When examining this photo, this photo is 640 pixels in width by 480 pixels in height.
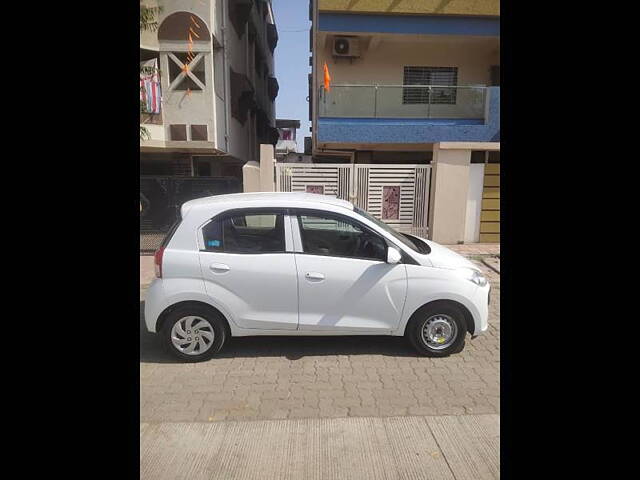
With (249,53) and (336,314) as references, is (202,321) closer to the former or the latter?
(336,314)

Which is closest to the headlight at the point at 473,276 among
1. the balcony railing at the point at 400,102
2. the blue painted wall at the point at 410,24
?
the balcony railing at the point at 400,102

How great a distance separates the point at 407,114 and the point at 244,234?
9.44 m

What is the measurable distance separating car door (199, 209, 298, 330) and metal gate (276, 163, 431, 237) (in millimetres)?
5066

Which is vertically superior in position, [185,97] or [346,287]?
[185,97]

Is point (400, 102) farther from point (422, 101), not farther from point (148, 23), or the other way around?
point (148, 23)

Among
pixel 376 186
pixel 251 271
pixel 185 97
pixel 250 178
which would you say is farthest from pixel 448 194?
pixel 185 97

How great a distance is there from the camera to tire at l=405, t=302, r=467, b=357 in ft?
11.9

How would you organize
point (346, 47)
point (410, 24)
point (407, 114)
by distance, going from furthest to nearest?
point (346, 47), point (407, 114), point (410, 24)

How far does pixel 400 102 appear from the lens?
1148cm

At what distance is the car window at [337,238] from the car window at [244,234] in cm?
25

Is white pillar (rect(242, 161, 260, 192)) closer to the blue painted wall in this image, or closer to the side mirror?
the blue painted wall

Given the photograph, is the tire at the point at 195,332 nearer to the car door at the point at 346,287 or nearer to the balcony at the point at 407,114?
the car door at the point at 346,287

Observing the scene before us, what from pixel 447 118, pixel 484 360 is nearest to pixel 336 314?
pixel 484 360
